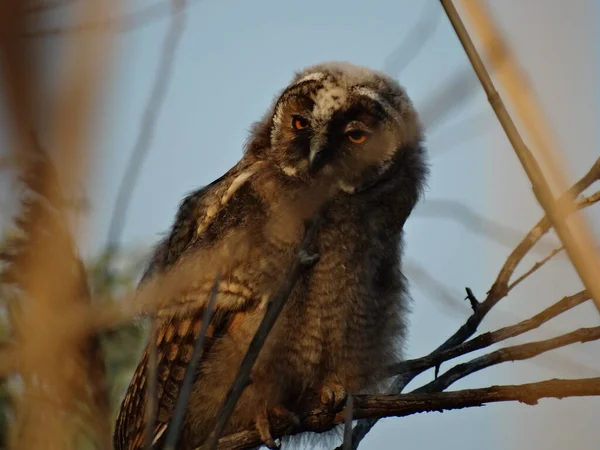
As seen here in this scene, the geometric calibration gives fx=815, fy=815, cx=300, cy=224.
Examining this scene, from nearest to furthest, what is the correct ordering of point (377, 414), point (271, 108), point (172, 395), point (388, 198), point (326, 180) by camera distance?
1. point (377, 414)
2. point (172, 395)
3. point (326, 180)
4. point (388, 198)
5. point (271, 108)

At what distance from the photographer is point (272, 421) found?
2895 mm

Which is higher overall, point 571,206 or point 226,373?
point 226,373

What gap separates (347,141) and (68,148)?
2.33 m

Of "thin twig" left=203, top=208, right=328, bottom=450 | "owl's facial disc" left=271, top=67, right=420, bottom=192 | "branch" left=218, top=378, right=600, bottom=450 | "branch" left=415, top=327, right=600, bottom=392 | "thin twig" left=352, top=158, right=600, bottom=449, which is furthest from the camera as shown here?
"owl's facial disc" left=271, top=67, right=420, bottom=192

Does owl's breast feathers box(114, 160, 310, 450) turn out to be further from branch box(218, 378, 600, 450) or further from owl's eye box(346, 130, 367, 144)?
branch box(218, 378, 600, 450)

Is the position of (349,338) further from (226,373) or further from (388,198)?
(388,198)

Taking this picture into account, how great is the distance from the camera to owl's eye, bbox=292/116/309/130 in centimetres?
345

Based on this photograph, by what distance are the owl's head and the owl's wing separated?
0.26 m

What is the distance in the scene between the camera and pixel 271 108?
12.4ft

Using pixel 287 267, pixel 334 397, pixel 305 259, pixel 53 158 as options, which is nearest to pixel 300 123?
pixel 287 267

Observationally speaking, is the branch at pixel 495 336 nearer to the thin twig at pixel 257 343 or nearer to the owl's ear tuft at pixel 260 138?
the thin twig at pixel 257 343

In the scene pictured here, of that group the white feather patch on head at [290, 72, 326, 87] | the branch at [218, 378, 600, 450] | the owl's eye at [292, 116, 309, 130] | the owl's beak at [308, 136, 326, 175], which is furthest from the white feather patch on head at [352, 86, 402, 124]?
the branch at [218, 378, 600, 450]

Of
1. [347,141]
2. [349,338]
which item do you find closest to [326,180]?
[347,141]

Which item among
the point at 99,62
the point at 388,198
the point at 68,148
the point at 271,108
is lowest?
the point at 68,148
